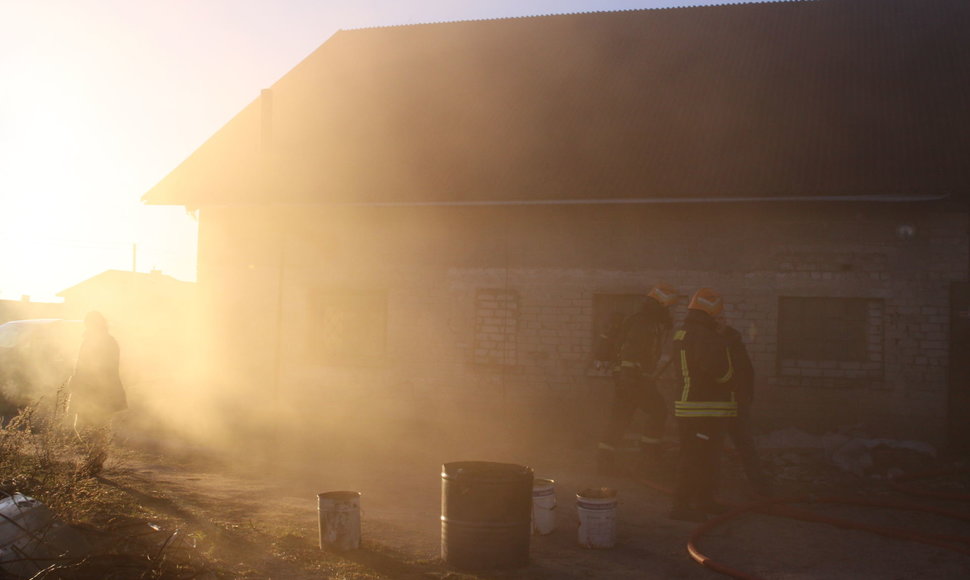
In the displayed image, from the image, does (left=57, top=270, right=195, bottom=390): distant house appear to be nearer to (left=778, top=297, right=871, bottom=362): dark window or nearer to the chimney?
the chimney

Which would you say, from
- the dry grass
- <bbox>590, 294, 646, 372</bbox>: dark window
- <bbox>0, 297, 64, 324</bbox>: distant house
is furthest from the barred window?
<bbox>0, 297, 64, 324</bbox>: distant house

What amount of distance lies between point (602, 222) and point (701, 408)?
5.65 meters

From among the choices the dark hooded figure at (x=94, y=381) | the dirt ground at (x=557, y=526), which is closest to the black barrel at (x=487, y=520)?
the dirt ground at (x=557, y=526)

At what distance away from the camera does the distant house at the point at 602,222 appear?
493 inches

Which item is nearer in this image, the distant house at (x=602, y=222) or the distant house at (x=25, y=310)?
the distant house at (x=602, y=222)

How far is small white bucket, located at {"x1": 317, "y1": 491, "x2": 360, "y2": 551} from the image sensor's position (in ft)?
22.1

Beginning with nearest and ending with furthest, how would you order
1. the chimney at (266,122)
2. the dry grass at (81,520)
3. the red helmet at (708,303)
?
the dry grass at (81,520) → the red helmet at (708,303) → the chimney at (266,122)

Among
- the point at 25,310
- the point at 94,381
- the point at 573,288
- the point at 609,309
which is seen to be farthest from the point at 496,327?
the point at 25,310

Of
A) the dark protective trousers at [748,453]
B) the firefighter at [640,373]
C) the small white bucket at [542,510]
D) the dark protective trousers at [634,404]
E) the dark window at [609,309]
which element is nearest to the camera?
the small white bucket at [542,510]

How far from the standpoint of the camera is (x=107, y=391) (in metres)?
11.6

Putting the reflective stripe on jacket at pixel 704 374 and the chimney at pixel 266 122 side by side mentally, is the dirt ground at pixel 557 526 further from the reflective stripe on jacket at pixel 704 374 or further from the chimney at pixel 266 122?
the chimney at pixel 266 122

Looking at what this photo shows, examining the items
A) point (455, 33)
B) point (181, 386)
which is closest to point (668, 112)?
point (455, 33)

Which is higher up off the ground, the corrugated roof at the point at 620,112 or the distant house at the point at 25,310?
the corrugated roof at the point at 620,112

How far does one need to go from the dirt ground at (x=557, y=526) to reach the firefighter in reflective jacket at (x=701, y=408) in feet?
1.12
